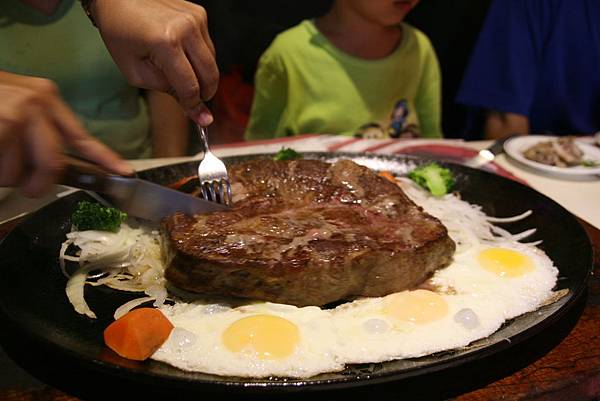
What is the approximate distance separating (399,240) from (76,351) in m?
1.28

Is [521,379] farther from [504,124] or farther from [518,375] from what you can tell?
[504,124]

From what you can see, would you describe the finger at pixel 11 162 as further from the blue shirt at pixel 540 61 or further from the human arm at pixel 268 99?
the blue shirt at pixel 540 61

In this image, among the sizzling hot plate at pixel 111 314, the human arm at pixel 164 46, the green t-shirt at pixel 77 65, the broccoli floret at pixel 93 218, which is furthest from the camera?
the green t-shirt at pixel 77 65

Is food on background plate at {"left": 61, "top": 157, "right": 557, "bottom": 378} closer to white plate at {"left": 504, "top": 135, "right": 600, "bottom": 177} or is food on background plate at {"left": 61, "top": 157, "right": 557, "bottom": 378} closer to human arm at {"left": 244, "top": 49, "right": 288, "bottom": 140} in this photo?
white plate at {"left": 504, "top": 135, "right": 600, "bottom": 177}

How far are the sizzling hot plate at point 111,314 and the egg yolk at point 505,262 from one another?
14 centimetres

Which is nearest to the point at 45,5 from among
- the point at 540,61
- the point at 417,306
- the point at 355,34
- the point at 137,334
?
the point at 355,34

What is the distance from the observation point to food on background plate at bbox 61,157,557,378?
1.71 meters

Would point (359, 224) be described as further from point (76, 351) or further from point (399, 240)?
point (76, 351)

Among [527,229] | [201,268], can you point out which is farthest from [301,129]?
[201,268]

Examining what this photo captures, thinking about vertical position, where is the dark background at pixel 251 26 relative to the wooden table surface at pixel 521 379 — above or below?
below

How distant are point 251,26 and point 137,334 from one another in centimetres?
437

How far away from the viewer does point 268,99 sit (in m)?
4.91

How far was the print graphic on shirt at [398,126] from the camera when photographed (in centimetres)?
488

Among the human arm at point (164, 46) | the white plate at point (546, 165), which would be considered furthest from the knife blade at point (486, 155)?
the human arm at point (164, 46)
